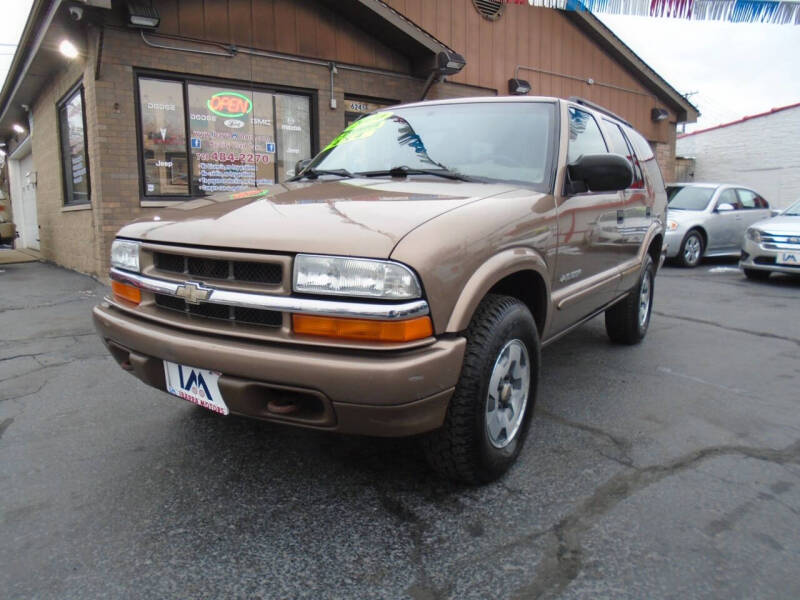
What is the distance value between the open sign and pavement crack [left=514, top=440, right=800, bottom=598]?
23.2 ft

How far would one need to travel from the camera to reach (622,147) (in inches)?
165

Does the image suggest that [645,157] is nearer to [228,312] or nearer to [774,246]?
[228,312]

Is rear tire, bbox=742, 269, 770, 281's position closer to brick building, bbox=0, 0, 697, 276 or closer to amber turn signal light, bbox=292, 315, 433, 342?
brick building, bbox=0, 0, 697, 276

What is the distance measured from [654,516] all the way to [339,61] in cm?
796

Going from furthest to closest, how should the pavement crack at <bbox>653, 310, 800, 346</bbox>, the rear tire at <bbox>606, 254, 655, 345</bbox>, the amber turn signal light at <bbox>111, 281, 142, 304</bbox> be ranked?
the pavement crack at <bbox>653, 310, 800, 346</bbox>, the rear tire at <bbox>606, 254, 655, 345</bbox>, the amber turn signal light at <bbox>111, 281, 142, 304</bbox>

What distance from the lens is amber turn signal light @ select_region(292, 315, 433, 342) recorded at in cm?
189

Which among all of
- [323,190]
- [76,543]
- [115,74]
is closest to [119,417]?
[76,543]

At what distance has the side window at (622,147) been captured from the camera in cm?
400

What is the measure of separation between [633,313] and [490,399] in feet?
9.05

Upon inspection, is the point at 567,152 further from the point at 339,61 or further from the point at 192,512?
the point at 339,61

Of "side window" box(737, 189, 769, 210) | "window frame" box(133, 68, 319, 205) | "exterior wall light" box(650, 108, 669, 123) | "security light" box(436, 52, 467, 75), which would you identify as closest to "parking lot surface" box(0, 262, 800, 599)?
"window frame" box(133, 68, 319, 205)

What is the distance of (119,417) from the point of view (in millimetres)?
3254

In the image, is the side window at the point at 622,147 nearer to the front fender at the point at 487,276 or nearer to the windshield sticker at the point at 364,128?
the windshield sticker at the point at 364,128

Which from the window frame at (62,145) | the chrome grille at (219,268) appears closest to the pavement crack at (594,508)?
the chrome grille at (219,268)
